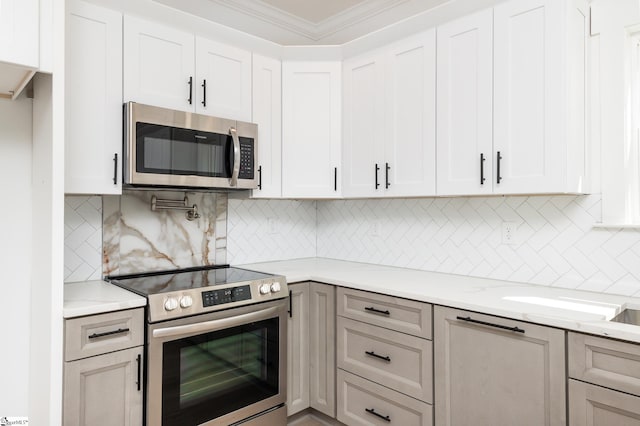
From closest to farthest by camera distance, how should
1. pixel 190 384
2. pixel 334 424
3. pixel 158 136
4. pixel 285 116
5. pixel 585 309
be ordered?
1. pixel 585 309
2. pixel 190 384
3. pixel 158 136
4. pixel 334 424
5. pixel 285 116

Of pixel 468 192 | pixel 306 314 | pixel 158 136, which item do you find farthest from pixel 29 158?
pixel 468 192

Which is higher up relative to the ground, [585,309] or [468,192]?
[468,192]

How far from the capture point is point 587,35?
1990 millimetres

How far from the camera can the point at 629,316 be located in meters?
1.75

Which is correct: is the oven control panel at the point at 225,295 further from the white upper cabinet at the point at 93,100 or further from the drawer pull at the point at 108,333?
the white upper cabinet at the point at 93,100

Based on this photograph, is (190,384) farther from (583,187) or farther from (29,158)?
(583,187)

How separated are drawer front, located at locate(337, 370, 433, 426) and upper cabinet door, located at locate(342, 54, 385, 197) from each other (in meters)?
1.11

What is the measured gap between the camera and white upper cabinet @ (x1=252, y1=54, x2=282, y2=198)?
2604mm

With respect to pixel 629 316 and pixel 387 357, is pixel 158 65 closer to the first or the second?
pixel 387 357

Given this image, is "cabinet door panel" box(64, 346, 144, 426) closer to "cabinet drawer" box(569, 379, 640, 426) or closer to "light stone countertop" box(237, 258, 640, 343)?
"light stone countertop" box(237, 258, 640, 343)

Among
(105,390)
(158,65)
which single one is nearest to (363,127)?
(158,65)

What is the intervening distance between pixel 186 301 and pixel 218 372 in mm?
444

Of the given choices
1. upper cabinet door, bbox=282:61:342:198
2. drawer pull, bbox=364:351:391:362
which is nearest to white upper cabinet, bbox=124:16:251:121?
upper cabinet door, bbox=282:61:342:198

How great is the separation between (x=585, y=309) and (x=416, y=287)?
2.40 feet
